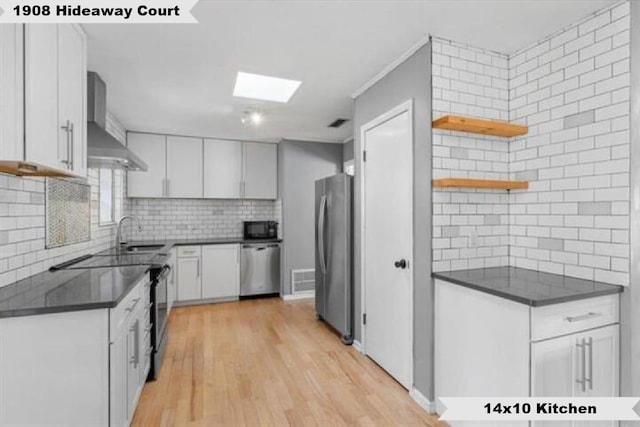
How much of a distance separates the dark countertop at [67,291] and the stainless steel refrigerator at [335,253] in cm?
179

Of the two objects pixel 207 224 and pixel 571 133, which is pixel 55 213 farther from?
pixel 571 133

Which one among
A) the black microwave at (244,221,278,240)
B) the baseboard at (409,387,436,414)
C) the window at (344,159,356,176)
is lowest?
the baseboard at (409,387,436,414)

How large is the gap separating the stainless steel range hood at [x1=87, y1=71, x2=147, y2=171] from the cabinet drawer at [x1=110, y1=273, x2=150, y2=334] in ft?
3.02

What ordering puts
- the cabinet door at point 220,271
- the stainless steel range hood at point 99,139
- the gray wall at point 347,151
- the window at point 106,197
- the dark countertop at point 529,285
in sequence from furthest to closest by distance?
the gray wall at point 347,151 → the cabinet door at point 220,271 → the window at point 106,197 → the stainless steel range hood at point 99,139 → the dark countertop at point 529,285

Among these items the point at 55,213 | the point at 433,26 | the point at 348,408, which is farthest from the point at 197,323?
the point at 433,26

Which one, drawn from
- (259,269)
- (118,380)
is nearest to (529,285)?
(118,380)

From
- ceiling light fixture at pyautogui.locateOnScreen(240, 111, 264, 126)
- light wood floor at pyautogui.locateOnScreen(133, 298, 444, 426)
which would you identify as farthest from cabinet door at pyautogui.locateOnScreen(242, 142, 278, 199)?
light wood floor at pyautogui.locateOnScreen(133, 298, 444, 426)

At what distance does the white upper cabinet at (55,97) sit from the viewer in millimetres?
1477

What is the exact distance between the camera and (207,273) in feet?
15.1

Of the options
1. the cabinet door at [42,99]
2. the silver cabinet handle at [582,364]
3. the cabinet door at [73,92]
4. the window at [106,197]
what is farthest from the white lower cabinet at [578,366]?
the window at [106,197]

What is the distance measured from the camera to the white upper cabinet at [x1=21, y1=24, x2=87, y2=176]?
4.84 feet

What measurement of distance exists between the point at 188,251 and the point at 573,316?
4198 millimetres

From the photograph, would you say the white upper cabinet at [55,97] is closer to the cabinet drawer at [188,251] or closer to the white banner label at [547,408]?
the white banner label at [547,408]

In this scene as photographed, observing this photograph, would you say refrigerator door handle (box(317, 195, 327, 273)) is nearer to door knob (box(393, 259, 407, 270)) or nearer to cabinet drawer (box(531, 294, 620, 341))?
door knob (box(393, 259, 407, 270))
